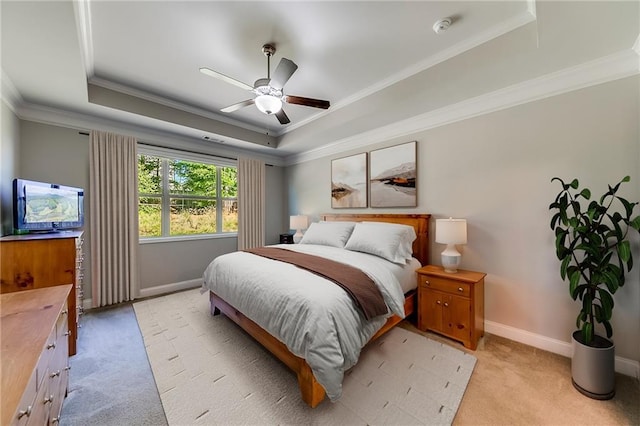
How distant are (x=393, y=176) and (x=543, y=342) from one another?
7.60 feet

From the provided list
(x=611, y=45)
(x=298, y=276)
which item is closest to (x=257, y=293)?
(x=298, y=276)

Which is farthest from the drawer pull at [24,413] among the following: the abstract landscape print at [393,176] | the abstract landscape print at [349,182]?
the abstract landscape print at [349,182]

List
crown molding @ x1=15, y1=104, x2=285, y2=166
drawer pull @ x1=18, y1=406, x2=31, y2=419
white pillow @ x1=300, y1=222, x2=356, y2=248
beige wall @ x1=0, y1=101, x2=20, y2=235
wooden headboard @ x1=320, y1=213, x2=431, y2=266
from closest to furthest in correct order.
Answer: drawer pull @ x1=18, y1=406, x2=31, y2=419 < beige wall @ x1=0, y1=101, x2=20, y2=235 < crown molding @ x1=15, y1=104, x2=285, y2=166 < wooden headboard @ x1=320, y1=213, x2=431, y2=266 < white pillow @ x1=300, y1=222, x2=356, y2=248

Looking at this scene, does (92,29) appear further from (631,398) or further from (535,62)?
(631,398)

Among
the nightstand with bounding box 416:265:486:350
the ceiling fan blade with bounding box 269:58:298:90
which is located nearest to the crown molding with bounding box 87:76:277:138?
the ceiling fan blade with bounding box 269:58:298:90

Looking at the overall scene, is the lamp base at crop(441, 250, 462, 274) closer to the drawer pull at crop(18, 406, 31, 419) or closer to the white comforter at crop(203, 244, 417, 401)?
the white comforter at crop(203, 244, 417, 401)

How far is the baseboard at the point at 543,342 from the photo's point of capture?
185 centimetres

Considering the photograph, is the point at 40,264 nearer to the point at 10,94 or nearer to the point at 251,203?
the point at 10,94

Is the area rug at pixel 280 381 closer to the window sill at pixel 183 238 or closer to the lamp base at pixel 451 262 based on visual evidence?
the lamp base at pixel 451 262

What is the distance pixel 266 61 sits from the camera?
240 cm

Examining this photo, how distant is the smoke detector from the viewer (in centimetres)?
184

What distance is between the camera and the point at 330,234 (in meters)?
3.42

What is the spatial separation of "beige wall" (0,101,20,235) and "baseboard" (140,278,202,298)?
1584 millimetres

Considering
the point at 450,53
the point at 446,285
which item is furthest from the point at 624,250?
the point at 450,53
